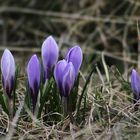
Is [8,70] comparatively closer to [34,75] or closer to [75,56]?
[34,75]

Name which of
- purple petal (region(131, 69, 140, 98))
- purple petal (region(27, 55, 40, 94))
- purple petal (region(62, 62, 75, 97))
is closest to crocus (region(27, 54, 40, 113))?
purple petal (region(27, 55, 40, 94))

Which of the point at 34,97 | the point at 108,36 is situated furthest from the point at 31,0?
the point at 34,97

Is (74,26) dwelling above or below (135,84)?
above

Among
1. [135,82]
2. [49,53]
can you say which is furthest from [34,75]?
[135,82]

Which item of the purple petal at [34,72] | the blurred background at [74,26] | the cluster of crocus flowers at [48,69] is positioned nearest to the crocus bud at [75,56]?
the cluster of crocus flowers at [48,69]

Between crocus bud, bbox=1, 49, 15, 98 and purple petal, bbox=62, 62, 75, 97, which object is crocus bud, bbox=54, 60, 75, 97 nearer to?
purple petal, bbox=62, 62, 75, 97

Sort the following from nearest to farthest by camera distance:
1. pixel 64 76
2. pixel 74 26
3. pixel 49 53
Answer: pixel 64 76, pixel 49 53, pixel 74 26
